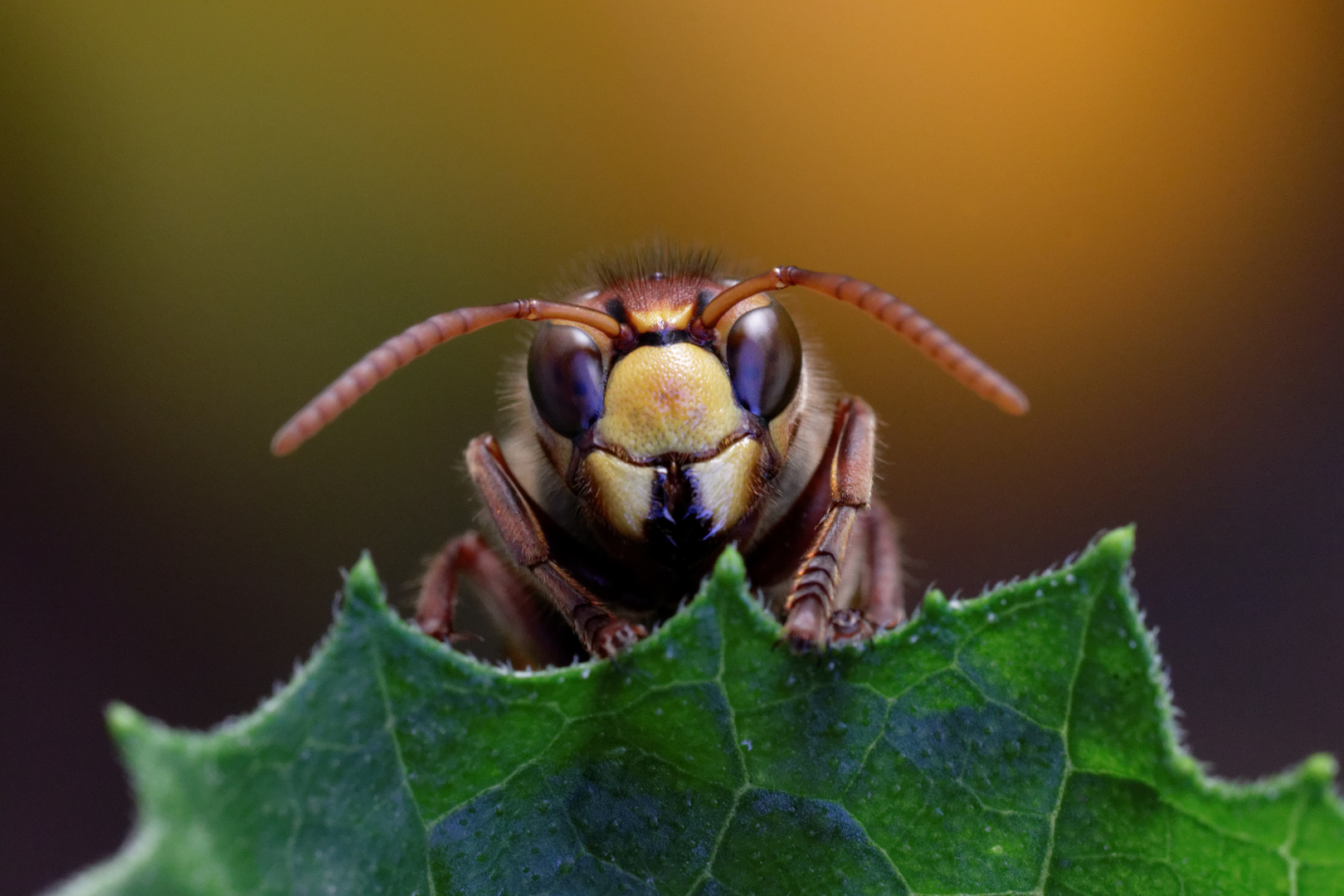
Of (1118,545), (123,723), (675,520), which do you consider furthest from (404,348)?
(1118,545)

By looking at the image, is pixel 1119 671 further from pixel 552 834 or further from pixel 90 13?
pixel 90 13

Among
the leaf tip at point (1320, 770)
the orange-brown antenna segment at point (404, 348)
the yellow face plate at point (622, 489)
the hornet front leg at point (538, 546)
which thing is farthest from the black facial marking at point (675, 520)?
the leaf tip at point (1320, 770)

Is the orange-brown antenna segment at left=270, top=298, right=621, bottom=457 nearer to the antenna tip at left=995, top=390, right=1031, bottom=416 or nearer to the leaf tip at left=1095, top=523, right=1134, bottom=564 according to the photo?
the antenna tip at left=995, top=390, right=1031, bottom=416

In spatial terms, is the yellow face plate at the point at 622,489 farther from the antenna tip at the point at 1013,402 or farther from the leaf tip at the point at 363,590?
the leaf tip at the point at 363,590

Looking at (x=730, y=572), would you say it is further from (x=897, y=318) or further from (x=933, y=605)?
(x=897, y=318)

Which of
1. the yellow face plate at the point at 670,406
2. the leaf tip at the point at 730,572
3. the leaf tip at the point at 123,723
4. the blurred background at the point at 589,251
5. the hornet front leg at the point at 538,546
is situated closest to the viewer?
the leaf tip at the point at 123,723

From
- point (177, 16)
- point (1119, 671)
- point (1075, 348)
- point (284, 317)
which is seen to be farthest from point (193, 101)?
point (1119, 671)

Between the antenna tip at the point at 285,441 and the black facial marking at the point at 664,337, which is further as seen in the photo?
the black facial marking at the point at 664,337
